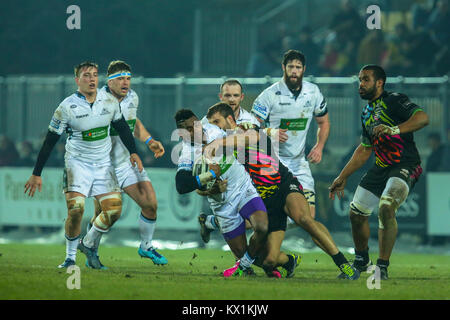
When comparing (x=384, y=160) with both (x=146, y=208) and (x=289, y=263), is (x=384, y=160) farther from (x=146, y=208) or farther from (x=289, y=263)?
(x=146, y=208)

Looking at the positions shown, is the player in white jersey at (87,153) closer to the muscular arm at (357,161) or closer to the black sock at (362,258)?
the muscular arm at (357,161)

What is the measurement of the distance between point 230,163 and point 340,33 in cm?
1173

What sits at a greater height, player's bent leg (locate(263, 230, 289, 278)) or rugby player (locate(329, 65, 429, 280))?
rugby player (locate(329, 65, 429, 280))

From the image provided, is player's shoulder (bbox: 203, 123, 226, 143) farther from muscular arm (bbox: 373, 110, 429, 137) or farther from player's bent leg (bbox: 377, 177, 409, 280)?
player's bent leg (bbox: 377, 177, 409, 280)

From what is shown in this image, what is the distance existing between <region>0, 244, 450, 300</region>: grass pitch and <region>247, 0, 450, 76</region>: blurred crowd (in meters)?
7.50

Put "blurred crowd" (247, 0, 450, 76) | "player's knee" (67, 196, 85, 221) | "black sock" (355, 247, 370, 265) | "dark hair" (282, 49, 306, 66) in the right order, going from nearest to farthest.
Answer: "player's knee" (67, 196, 85, 221), "black sock" (355, 247, 370, 265), "dark hair" (282, 49, 306, 66), "blurred crowd" (247, 0, 450, 76)

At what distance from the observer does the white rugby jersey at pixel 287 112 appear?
1220cm

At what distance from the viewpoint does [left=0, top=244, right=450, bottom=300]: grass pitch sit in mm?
8836

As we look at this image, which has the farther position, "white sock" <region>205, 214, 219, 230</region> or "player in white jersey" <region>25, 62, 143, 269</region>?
"white sock" <region>205, 214, 219, 230</region>

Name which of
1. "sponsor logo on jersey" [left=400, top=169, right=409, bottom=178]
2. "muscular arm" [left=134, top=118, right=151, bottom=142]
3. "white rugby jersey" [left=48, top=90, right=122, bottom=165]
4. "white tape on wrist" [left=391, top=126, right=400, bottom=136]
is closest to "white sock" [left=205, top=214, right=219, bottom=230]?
"white rugby jersey" [left=48, top=90, right=122, bottom=165]

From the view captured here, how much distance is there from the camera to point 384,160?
1073 cm

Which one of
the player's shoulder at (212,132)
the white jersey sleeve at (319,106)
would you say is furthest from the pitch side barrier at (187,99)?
the player's shoulder at (212,132)
